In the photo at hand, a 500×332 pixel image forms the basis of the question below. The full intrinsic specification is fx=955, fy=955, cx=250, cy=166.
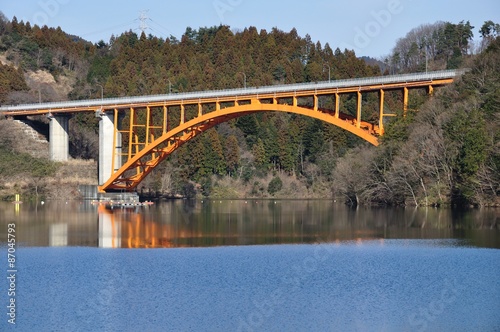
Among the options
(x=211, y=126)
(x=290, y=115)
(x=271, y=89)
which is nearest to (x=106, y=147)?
(x=211, y=126)

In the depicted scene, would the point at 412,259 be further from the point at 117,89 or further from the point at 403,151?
the point at 117,89

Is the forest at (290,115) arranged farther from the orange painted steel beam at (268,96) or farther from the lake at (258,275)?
Answer: the lake at (258,275)

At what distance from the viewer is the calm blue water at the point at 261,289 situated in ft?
80.1

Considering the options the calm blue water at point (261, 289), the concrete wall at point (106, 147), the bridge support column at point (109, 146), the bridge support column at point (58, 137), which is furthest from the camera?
the bridge support column at point (58, 137)

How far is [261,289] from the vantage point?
2847 cm

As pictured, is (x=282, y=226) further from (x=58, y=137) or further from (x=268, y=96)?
(x=58, y=137)

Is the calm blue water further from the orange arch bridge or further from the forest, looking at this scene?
the orange arch bridge

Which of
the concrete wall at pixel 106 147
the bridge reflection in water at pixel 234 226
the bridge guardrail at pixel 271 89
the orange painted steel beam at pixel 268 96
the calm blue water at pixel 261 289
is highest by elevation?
the bridge guardrail at pixel 271 89

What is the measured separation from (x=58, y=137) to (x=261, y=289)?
187 feet

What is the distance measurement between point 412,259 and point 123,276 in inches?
415

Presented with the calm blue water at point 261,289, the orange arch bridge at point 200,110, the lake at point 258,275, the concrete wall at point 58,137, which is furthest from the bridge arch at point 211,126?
the calm blue water at point 261,289

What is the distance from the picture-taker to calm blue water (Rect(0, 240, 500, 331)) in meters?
24.4

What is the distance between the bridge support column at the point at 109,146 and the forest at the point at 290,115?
10760mm

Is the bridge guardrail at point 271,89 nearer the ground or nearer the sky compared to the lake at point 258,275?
nearer the sky
